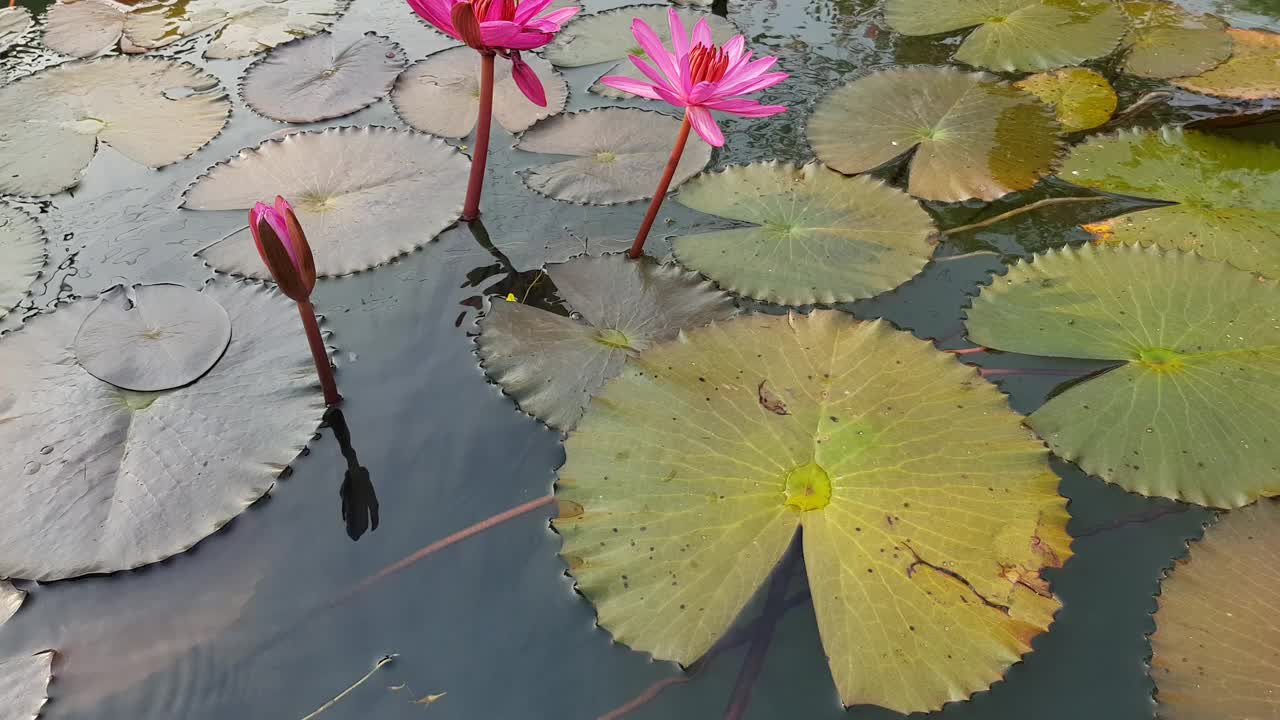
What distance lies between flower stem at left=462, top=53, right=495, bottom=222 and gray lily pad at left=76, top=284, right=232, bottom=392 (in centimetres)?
84

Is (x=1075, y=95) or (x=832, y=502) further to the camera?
(x=1075, y=95)

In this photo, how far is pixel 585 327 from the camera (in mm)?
2223

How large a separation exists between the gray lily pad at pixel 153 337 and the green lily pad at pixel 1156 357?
2088 mm

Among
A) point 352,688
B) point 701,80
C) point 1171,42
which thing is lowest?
point 352,688

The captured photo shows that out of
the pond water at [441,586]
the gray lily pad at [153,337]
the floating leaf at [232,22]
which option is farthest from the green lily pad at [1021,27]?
the gray lily pad at [153,337]

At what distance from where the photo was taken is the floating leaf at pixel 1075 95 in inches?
118

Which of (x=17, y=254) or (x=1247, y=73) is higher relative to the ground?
(x=1247, y=73)

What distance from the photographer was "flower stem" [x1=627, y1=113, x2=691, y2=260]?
7.00 feet

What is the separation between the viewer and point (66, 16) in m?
3.77

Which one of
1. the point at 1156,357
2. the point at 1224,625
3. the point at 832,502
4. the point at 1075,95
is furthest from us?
the point at 1075,95

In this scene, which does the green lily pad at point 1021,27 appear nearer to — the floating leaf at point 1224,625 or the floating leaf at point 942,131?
the floating leaf at point 942,131

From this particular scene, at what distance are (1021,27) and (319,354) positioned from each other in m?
3.22

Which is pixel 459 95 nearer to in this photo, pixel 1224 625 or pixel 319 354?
pixel 319 354

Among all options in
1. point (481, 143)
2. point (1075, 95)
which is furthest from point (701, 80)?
point (1075, 95)
